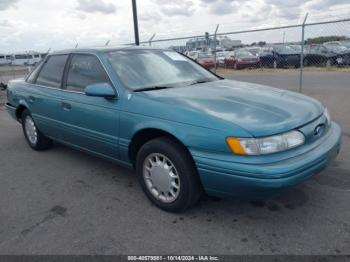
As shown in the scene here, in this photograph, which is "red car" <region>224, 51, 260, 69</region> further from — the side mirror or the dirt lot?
the side mirror

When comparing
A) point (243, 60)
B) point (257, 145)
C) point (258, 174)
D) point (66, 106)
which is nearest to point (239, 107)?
point (257, 145)

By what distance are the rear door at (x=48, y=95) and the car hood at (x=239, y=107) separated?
5.38 feet

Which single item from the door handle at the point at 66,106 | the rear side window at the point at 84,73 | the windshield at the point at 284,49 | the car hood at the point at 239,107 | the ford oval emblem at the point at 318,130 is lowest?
the windshield at the point at 284,49

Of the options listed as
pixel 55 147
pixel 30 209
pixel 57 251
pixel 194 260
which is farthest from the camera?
pixel 55 147

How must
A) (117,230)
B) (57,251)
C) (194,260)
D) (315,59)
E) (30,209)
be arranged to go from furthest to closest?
(315,59)
(30,209)
(117,230)
(57,251)
(194,260)

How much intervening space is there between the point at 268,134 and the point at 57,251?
1941 millimetres

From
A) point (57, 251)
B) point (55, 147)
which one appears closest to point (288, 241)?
point (57, 251)

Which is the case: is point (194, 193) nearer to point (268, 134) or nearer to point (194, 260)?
point (194, 260)

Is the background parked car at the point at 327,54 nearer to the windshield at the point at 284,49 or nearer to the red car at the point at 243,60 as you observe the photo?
the windshield at the point at 284,49

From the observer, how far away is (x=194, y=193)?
3166 millimetres

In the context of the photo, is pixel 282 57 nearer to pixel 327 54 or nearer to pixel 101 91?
pixel 327 54

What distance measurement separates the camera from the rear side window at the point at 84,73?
3.98 m

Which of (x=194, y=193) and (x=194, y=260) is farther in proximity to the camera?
(x=194, y=193)

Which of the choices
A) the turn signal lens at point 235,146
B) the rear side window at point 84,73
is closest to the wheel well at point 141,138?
the turn signal lens at point 235,146
